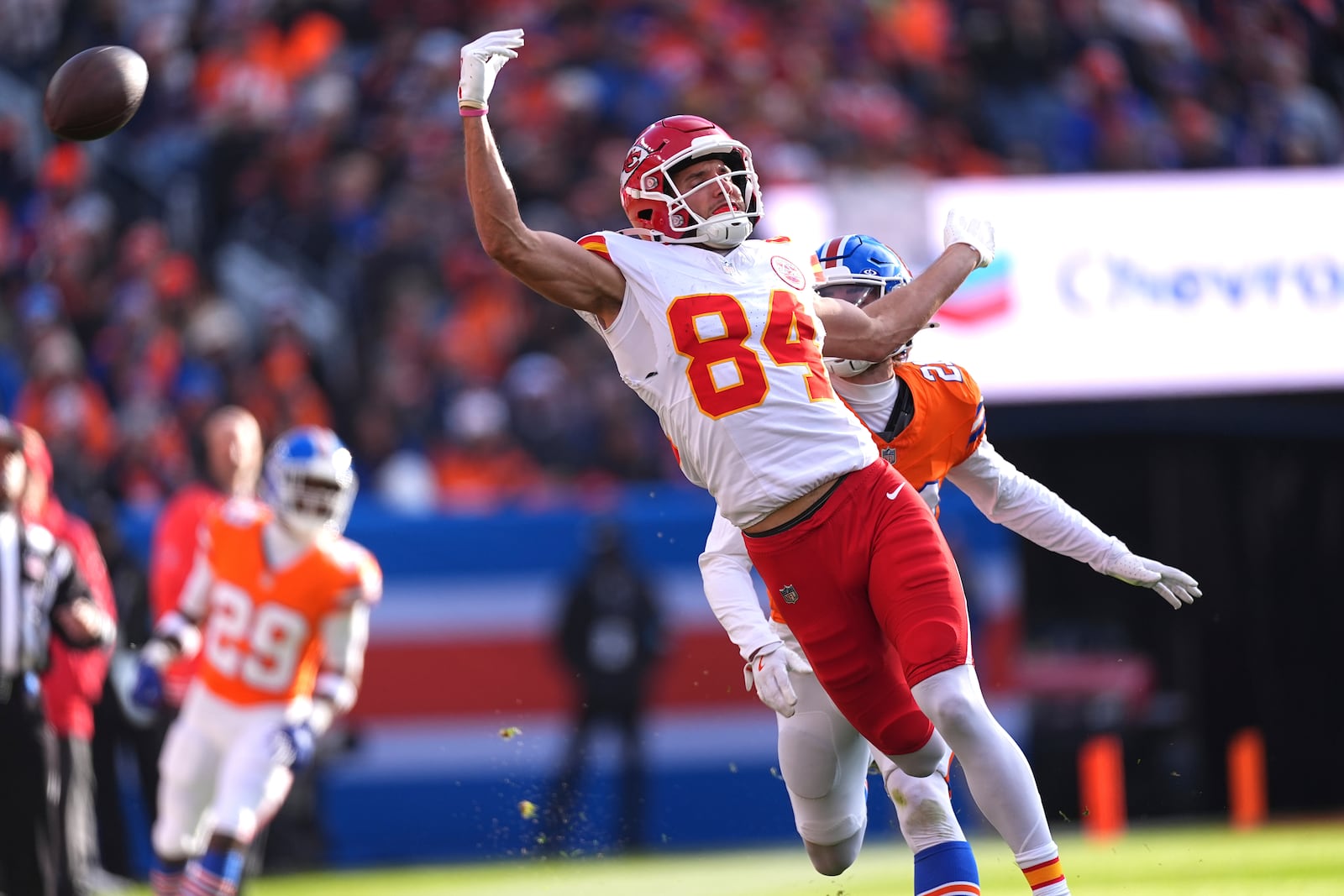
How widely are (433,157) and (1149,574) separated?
8.17m

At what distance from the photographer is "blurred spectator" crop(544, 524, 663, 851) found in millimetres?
10117

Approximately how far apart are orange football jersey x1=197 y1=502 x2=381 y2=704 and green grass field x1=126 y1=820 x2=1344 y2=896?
6.58ft

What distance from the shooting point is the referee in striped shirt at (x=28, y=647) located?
6.73 m

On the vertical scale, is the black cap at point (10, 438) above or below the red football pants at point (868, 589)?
below

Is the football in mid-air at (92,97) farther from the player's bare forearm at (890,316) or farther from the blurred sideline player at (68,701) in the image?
the player's bare forearm at (890,316)

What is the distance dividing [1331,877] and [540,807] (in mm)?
4160

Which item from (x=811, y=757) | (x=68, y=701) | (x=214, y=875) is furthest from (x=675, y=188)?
(x=68, y=701)

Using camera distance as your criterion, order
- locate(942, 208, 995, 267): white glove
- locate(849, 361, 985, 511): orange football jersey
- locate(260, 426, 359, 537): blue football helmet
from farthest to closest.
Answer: locate(260, 426, 359, 537): blue football helmet, locate(849, 361, 985, 511): orange football jersey, locate(942, 208, 995, 267): white glove

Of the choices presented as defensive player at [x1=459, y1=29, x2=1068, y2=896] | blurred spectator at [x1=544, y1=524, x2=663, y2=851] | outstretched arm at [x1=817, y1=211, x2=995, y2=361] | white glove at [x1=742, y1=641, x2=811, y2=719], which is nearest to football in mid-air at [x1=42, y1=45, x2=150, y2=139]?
defensive player at [x1=459, y1=29, x2=1068, y2=896]

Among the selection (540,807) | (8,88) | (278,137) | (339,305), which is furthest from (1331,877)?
(8,88)

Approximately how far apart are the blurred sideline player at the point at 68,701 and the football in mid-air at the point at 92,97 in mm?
1727

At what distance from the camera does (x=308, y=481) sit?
7.18m

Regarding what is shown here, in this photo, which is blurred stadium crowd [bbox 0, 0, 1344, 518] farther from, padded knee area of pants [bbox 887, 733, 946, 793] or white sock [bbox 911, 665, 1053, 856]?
white sock [bbox 911, 665, 1053, 856]

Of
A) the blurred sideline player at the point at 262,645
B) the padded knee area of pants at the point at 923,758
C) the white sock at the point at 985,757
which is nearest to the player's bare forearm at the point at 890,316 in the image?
the white sock at the point at 985,757
